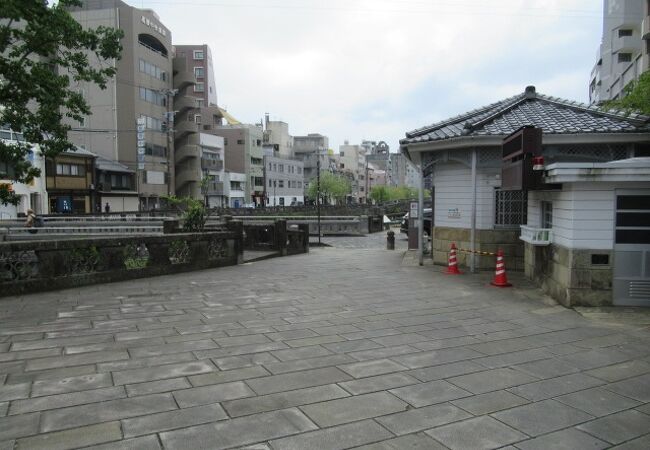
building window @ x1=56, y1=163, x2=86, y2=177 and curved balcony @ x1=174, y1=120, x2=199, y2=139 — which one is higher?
curved balcony @ x1=174, y1=120, x2=199, y2=139

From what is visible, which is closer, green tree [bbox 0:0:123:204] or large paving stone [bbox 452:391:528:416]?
large paving stone [bbox 452:391:528:416]

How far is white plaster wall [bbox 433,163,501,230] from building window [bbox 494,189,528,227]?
18 cm

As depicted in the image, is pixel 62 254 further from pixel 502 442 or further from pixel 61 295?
pixel 502 442

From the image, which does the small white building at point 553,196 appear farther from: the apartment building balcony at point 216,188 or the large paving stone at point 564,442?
the apartment building balcony at point 216,188

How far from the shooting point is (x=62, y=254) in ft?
35.5

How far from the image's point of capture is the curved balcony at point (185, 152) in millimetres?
63281

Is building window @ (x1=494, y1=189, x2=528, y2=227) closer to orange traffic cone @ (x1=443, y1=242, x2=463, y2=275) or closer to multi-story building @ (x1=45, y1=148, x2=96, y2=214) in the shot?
orange traffic cone @ (x1=443, y1=242, x2=463, y2=275)

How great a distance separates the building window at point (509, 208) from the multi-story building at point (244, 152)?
223ft

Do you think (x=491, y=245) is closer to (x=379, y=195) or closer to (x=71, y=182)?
(x=71, y=182)

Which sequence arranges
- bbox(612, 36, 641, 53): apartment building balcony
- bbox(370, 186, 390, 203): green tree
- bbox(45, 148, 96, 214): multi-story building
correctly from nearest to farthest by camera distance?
bbox(45, 148, 96, 214): multi-story building → bbox(612, 36, 641, 53): apartment building balcony → bbox(370, 186, 390, 203): green tree

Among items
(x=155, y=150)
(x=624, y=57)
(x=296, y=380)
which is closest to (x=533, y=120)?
(x=296, y=380)

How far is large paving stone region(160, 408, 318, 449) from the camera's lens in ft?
12.8

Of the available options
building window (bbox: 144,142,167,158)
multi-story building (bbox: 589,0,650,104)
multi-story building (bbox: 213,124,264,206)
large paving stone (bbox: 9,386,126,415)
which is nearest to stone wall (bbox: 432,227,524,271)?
large paving stone (bbox: 9,386,126,415)

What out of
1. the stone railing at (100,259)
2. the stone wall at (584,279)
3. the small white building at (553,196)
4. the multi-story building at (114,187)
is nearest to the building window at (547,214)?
the small white building at (553,196)
